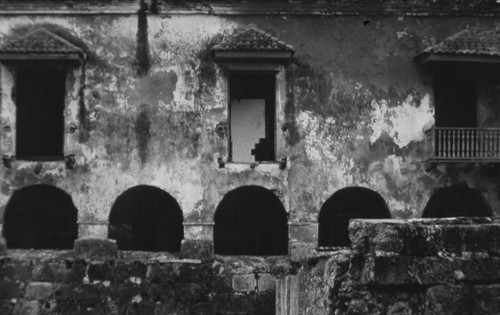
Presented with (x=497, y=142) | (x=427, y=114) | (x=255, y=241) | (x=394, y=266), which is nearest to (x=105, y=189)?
(x=255, y=241)

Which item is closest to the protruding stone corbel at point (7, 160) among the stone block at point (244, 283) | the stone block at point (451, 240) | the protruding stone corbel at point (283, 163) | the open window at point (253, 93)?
the open window at point (253, 93)

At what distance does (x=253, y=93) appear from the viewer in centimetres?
1866

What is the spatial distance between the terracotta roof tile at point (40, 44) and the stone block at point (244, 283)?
21.8 feet

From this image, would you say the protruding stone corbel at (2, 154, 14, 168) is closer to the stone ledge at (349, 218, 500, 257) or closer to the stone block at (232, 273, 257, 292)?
the stone block at (232, 273, 257, 292)

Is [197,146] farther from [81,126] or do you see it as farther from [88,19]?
[88,19]

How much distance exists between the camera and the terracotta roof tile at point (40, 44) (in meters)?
17.3

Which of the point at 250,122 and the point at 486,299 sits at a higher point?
the point at 250,122

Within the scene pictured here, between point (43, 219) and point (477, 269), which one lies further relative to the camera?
point (43, 219)

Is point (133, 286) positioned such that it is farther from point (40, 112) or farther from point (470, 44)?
point (470, 44)

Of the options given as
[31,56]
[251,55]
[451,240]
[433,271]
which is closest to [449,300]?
[433,271]

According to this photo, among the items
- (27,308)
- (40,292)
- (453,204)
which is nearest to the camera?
(27,308)

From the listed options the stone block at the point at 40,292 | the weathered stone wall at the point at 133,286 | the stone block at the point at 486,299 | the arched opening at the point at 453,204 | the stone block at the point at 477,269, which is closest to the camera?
the stone block at the point at 486,299

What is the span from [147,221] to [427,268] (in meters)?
13.5

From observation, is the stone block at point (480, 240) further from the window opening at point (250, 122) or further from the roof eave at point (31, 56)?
the roof eave at point (31, 56)
